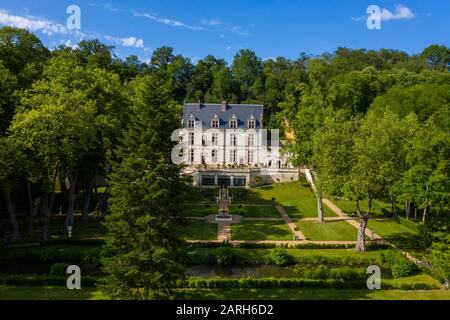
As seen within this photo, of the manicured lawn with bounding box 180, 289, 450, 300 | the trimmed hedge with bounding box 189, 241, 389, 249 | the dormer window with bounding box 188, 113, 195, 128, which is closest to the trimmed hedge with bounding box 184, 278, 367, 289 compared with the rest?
the manicured lawn with bounding box 180, 289, 450, 300

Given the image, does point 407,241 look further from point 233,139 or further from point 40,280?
point 233,139

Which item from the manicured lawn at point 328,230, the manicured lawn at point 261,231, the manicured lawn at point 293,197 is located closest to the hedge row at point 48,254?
the manicured lawn at point 261,231

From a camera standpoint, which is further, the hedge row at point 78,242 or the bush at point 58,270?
the hedge row at point 78,242

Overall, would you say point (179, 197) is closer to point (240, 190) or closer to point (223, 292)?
point (223, 292)

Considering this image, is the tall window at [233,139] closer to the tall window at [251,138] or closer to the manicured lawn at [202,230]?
the tall window at [251,138]

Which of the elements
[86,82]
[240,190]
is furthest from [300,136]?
[86,82]
